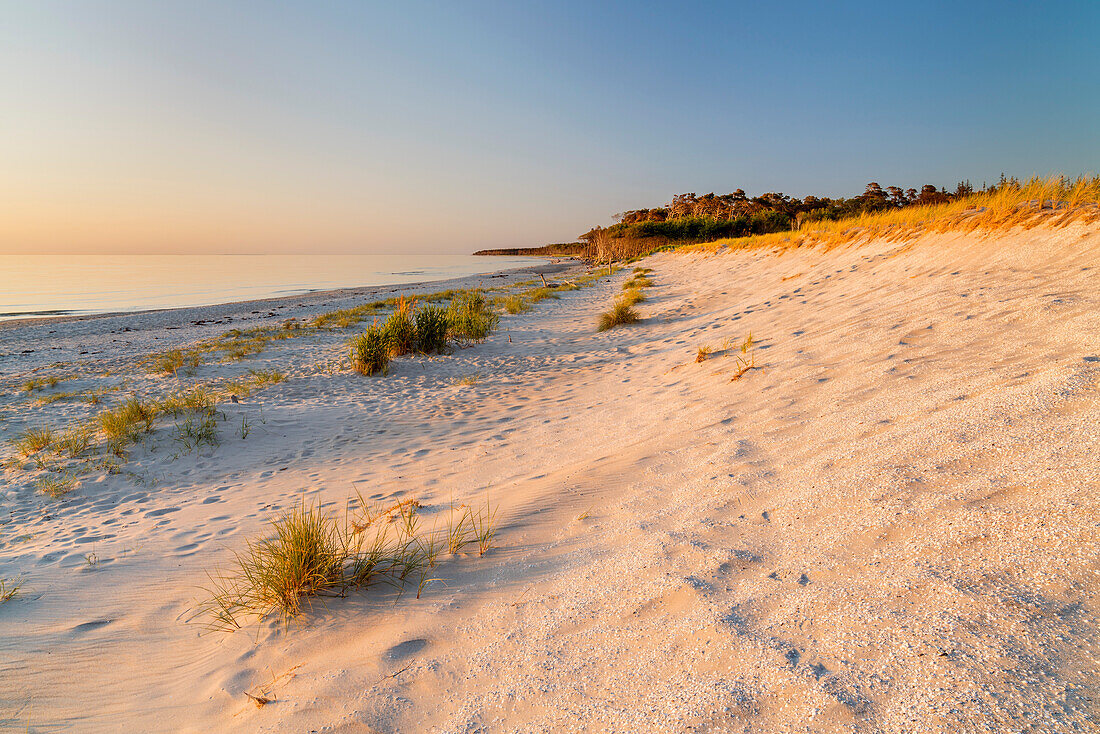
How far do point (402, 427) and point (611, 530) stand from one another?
324cm

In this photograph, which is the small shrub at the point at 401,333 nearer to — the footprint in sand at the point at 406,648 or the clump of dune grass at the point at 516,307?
the clump of dune grass at the point at 516,307

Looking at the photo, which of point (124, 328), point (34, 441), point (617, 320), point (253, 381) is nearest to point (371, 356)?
point (253, 381)

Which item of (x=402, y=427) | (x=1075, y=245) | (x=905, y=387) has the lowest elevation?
(x=402, y=427)

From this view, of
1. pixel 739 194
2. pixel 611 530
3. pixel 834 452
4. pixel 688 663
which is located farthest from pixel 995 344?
pixel 739 194

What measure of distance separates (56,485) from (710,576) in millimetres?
4813

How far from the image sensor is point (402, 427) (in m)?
5.01

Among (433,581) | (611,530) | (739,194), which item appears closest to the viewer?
(433,581)

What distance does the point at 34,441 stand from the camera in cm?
436

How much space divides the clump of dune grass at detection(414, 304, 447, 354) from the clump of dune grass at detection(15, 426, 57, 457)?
172 inches

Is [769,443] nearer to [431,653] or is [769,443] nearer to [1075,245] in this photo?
[431,653]

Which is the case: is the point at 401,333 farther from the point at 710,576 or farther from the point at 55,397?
the point at 710,576

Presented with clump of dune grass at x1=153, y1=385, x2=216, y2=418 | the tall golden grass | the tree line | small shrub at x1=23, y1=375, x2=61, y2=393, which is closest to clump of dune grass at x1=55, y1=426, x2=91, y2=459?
clump of dune grass at x1=153, y1=385, x2=216, y2=418

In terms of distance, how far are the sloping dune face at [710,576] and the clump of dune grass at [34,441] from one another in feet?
4.69

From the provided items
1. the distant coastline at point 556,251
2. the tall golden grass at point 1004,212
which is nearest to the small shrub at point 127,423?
the tall golden grass at point 1004,212
